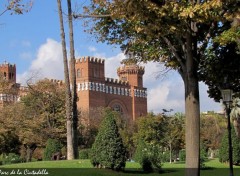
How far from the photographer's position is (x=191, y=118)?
30.4 ft

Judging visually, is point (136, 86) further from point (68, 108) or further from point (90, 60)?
point (68, 108)

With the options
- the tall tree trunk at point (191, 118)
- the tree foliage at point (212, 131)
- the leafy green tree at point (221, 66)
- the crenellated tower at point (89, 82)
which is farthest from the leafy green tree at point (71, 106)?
the crenellated tower at point (89, 82)

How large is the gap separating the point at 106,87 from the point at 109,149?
262 ft

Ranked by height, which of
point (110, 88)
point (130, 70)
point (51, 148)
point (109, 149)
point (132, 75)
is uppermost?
point (130, 70)

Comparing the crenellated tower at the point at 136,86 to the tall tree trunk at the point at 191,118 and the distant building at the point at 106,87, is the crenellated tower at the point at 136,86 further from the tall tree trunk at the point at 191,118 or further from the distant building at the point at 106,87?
the tall tree trunk at the point at 191,118

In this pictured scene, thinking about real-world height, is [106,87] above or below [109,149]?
above

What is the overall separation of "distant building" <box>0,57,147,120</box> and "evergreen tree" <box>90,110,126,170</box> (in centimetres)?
6858

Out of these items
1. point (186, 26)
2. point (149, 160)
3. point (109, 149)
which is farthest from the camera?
point (149, 160)

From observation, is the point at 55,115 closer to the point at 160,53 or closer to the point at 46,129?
the point at 46,129

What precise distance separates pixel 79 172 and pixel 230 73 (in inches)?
202

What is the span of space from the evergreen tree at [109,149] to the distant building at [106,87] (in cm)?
6858

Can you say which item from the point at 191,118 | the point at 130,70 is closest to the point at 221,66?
the point at 191,118

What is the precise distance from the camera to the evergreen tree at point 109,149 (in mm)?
13914

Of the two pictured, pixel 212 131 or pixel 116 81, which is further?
pixel 116 81
